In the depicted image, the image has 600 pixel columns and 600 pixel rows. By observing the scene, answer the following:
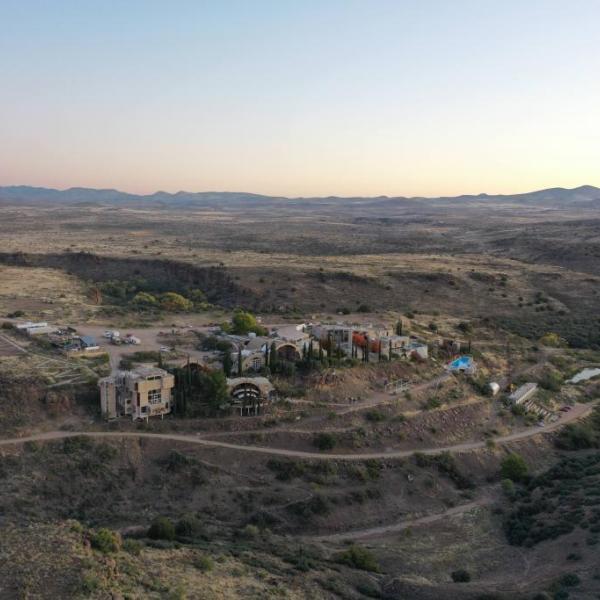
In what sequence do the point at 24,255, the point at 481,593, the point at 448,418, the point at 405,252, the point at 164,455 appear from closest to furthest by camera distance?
the point at 481,593 < the point at 164,455 < the point at 448,418 < the point at 24,255 < the point at 405,252

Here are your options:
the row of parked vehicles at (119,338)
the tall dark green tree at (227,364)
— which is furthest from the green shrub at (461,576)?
the row of parked vehicles at (119,338)

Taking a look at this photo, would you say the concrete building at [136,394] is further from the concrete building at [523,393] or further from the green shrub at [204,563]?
the concrete building at [523,393]

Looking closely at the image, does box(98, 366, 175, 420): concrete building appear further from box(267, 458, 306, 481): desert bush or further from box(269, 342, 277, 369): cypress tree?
box(269, 342, 277, 369): cypress tree

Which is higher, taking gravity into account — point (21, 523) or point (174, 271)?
point (174, 271)

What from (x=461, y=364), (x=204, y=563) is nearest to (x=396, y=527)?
(x=204, y=563)

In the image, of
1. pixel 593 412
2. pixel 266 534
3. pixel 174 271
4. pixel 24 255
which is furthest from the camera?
pixel 24 255

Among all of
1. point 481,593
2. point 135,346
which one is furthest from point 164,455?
point 481,593

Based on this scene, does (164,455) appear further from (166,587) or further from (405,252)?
(405,252)
